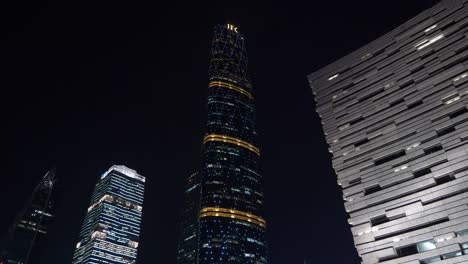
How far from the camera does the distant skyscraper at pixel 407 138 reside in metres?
66.0

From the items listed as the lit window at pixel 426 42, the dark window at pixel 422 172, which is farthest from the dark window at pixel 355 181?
the lit window at pixel 426 42

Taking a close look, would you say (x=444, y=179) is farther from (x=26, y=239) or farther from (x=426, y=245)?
(x=26, y=239)

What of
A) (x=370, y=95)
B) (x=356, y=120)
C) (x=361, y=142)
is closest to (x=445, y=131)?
(x=361, y=142)

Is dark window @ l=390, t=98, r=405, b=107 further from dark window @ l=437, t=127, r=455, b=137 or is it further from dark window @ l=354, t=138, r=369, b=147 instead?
dark window @ l=437, t=127, r=455, b=137

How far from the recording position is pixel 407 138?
75.6 m

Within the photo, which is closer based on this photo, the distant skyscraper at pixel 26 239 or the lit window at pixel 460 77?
the lit window at pixel 460 77

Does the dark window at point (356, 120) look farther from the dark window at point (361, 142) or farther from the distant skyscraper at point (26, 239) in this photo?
the distant skyscraper at point (26, 239)

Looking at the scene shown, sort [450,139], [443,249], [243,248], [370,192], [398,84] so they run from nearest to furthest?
[443,249], [450,139], [370,192], [398,84], [243,248]

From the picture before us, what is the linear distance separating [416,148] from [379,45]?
93.3 feet

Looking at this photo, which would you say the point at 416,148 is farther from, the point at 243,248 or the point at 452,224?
the point at 243,248

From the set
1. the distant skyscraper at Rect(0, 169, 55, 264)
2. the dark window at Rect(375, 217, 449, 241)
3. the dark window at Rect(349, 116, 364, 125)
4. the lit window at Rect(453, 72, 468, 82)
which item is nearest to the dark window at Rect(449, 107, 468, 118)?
the lit window at Rect(453, 72, 468, 82)

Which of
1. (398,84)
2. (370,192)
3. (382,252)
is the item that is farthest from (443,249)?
(398,84)

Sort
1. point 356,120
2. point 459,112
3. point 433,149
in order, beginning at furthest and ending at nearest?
point 356,120, point 459,112, point 433,149

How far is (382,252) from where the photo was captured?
69688 mm
